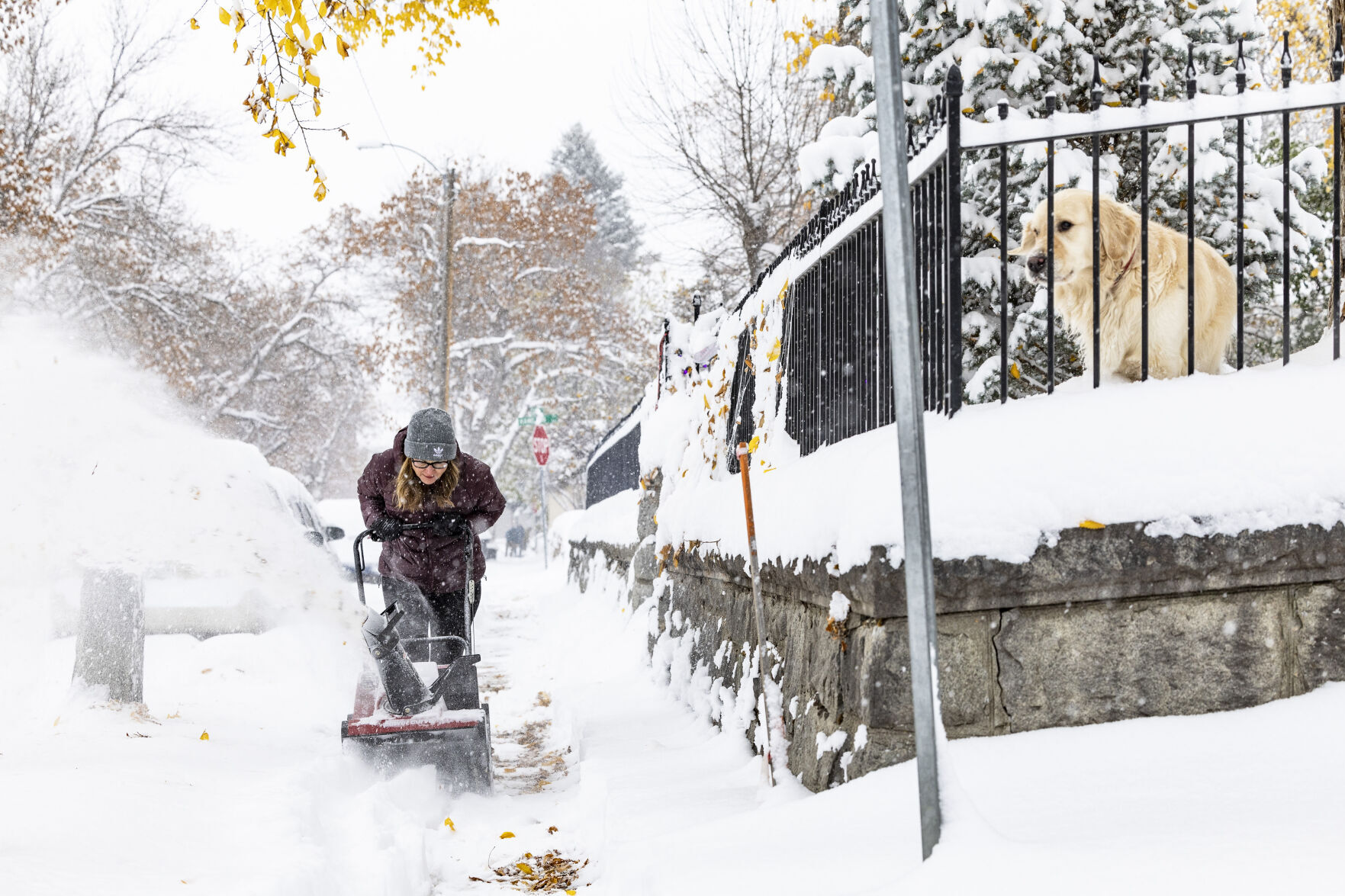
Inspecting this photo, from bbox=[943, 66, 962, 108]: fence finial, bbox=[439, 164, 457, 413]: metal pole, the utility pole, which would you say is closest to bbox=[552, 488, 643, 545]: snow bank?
the utility pole

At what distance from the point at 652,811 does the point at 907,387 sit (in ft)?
7.88

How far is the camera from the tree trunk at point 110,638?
6086 mm

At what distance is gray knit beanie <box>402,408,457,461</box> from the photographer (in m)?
5.21

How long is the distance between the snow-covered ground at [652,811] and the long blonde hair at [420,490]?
1.10m

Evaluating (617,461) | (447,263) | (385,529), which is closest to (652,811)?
(385,529)

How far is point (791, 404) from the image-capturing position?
5.99m

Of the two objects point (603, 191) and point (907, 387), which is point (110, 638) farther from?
point (603, 191)

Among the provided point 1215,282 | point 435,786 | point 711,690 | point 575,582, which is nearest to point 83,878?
point 435,786

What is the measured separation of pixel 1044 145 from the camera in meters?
6.92

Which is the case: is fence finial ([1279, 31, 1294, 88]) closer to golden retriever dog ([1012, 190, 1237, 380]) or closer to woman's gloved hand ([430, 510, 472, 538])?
golden retriever dog ([1012, 190, 1237, 380])

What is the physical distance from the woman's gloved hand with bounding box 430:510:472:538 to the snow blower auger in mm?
512

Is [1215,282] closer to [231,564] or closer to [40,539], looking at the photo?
[40,539]

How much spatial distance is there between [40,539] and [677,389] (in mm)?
5509

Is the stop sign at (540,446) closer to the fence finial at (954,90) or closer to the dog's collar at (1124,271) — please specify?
the dog's collar at (1124,271)
